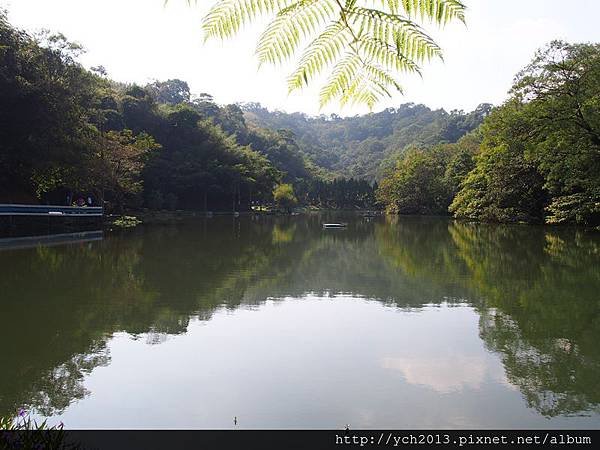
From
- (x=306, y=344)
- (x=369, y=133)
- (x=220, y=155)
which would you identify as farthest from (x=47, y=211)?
(x=369, y=133)

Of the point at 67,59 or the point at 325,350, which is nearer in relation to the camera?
the point at 325,350

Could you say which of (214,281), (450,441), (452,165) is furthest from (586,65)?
(452,165)

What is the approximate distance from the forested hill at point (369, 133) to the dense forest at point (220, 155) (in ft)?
77.2

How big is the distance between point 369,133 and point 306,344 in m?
111

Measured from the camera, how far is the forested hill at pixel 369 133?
85562 mm

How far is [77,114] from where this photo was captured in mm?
19578

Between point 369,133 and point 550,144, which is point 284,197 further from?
point 369,133

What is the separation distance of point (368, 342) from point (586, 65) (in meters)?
19.3

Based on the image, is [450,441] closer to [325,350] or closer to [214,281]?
[325,350]

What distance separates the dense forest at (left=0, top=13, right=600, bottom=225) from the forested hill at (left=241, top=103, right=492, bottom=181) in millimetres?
23528

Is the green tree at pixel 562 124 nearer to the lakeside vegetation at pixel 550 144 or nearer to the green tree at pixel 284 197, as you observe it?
the lakeside vegetation at pixel 550 144

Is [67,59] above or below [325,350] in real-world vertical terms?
above

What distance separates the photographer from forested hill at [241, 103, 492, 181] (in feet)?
281

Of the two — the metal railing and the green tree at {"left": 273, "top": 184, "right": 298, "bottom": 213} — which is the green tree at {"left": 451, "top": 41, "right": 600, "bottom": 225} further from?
the green tree at {"left": 273, "top": 184, "right": 298, "bottom": 213}
